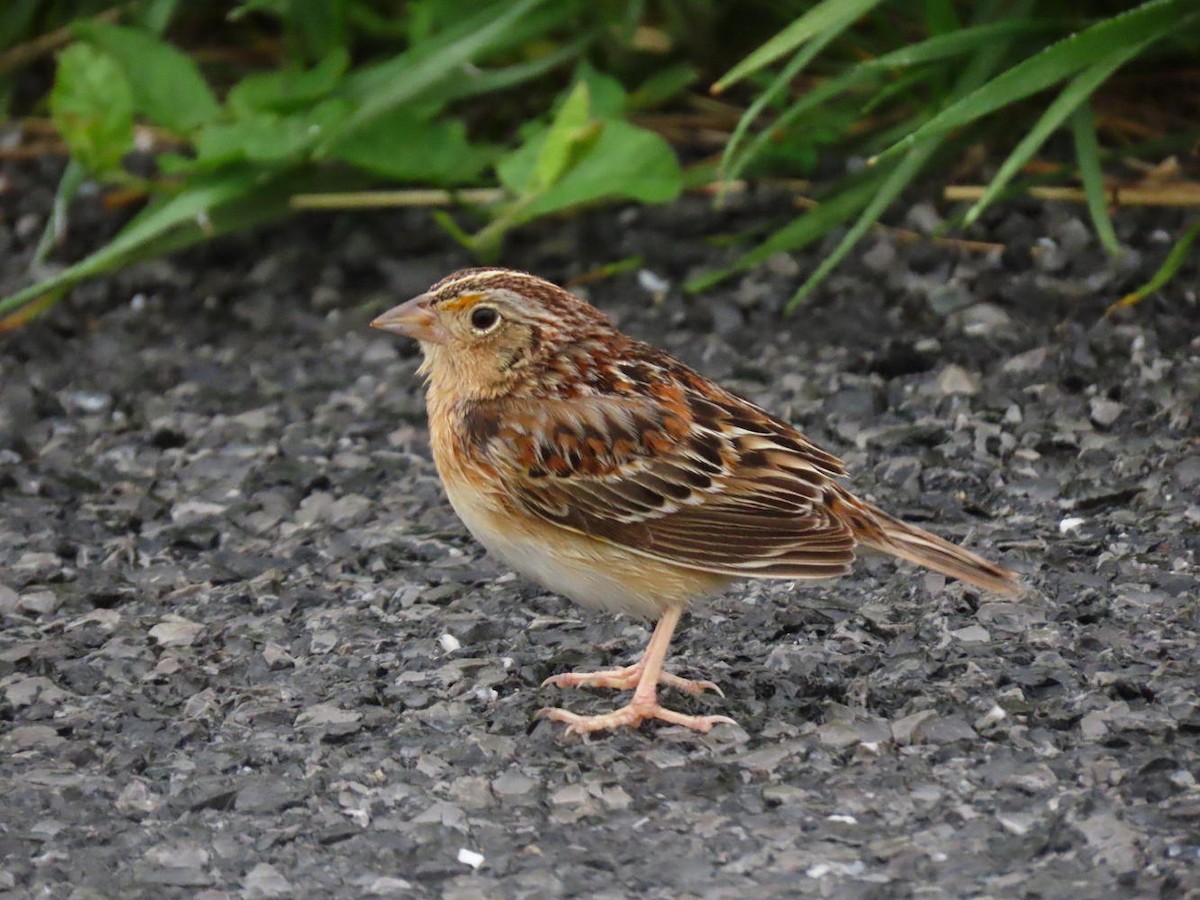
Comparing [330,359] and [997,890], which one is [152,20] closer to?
[330,359]

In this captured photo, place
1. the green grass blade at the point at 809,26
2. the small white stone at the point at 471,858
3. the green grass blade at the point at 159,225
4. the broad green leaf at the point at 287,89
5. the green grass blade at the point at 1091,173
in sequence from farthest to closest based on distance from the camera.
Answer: the broad green leaf at the point at 287,89 → the green grass blade at the point at 159,225 → the green grass blade at the point at 1091,173 → the green grass blade at the point at 809,26 → the small white stone at the point at 471,858

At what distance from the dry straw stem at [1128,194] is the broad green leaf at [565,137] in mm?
1498

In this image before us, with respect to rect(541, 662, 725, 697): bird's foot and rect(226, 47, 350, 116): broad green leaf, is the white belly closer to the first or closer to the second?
rect(541, 662, 725, 697): bird's foot

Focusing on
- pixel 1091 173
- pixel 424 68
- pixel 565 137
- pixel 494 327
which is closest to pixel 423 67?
pixel 424 68

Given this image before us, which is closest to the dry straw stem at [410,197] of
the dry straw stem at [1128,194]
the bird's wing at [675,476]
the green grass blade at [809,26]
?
the dry straw stem at [1128,194]

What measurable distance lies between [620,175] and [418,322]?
72.7 inches

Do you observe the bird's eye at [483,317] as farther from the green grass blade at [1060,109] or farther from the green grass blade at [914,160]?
the green grass blade at [1060,109]

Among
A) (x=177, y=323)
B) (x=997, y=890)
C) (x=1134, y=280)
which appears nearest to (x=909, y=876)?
(x=997, y=890)

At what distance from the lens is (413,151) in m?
7.07

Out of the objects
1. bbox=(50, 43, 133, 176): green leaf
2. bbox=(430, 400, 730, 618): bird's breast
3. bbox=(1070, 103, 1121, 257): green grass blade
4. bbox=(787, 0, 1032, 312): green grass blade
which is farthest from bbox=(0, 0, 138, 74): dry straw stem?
bbox=(430, 400, 730, 618): bird's breast

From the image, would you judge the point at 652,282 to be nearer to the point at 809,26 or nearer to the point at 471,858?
the point at 809,26

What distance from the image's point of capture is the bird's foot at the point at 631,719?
15.1ft

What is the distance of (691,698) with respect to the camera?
480cm

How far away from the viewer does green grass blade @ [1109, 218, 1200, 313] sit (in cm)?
619
